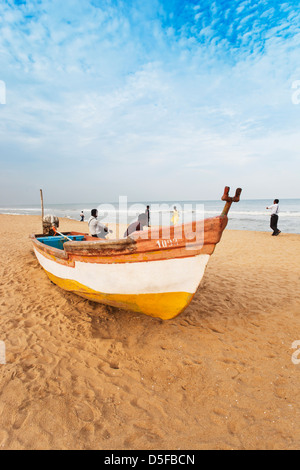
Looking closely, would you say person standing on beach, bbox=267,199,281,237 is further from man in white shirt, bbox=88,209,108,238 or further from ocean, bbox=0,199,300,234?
man in white shirt, bbox=88,209,108,238

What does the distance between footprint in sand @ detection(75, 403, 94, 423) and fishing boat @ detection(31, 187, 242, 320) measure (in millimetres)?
1473

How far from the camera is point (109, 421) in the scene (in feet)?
7.69

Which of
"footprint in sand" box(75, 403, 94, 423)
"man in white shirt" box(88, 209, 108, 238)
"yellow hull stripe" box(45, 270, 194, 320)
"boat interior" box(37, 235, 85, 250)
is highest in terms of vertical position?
"man in white shirt" box(88, 209, 108, 238)

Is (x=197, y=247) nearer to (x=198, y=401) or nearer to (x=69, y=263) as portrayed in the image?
(x=198, y=401)

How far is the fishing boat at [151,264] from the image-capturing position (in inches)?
117

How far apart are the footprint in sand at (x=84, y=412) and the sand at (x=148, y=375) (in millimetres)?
10

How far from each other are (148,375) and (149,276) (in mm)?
1272

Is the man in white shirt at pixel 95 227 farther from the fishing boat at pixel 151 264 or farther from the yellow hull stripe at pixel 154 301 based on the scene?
the yellow hull stripe at pixel 154 301

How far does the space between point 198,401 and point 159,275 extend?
153 cm

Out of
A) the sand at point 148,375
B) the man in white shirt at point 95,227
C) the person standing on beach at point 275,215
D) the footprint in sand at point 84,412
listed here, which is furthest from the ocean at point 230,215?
the footprint in sand at point 84,412

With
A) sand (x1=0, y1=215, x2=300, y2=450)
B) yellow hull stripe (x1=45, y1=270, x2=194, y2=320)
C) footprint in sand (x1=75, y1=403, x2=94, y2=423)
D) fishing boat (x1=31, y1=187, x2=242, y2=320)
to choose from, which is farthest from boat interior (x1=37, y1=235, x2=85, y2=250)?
footprint in sand (x1=75, y1=403, x2=94, y2=423)

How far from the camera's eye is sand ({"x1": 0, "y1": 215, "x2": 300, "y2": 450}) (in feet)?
7.26

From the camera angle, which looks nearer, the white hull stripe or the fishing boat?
the fishing boat
